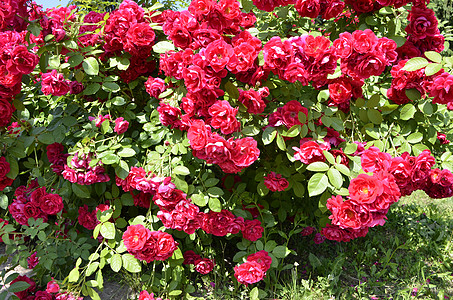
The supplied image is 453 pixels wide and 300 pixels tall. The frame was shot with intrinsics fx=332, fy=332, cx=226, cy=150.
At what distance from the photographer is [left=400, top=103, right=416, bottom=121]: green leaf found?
183 cm

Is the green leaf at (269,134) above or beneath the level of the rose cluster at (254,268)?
above

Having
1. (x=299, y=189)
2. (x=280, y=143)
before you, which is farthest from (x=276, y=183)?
(x=280, y=143)

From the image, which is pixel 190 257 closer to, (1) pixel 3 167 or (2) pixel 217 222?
(2) pixel 217 222

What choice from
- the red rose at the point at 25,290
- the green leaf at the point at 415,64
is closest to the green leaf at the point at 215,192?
the green leaf at the point at 415,64

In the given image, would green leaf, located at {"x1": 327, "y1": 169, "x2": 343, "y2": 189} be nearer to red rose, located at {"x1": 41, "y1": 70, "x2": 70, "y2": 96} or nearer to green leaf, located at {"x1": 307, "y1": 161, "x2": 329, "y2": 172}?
green leaf, located at {"x1": 307, "y1": 161, "x2": 329, "y2": 172}

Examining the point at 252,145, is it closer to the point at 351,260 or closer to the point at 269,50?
the point at 269,50

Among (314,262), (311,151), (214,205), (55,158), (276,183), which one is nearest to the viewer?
(311,151)

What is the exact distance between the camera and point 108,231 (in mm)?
2000

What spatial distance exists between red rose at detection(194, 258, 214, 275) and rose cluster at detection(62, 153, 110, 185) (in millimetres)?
884

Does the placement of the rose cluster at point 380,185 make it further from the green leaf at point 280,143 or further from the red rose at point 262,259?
the red rose at point 262,259

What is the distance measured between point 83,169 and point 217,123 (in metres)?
0.92

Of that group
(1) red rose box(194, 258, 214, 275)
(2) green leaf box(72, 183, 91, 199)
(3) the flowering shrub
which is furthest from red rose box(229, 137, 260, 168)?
(2) green leaf box(72, 183, 91, 199)

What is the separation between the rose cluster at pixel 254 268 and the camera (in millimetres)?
1943

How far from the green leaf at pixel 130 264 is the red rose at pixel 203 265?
43 centimetres
